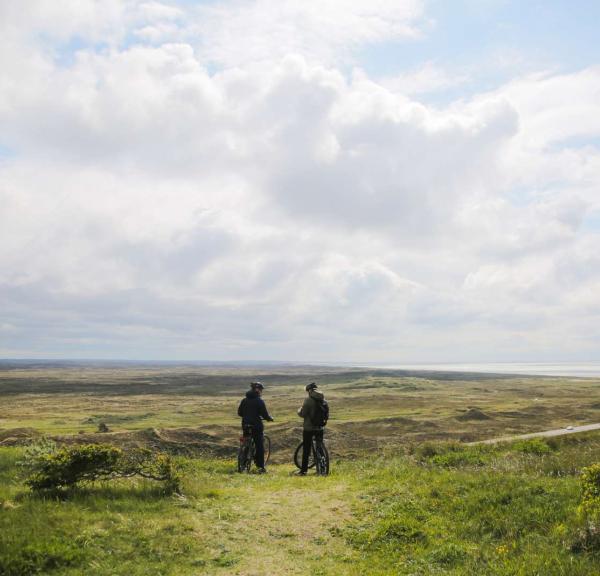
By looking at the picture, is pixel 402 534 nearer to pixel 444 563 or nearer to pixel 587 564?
pixel 444 563

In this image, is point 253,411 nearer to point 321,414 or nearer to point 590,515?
point 321,414

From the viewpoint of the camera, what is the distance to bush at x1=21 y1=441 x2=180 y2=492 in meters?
10.6

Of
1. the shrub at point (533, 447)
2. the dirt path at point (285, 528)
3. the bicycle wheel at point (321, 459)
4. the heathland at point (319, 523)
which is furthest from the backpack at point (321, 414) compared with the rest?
the shrub at point (533, 447)

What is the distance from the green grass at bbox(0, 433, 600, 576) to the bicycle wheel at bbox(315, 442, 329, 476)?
2.76 meters

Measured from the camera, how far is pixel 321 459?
53.4 feet

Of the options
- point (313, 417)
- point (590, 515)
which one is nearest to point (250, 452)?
point (313, 417)

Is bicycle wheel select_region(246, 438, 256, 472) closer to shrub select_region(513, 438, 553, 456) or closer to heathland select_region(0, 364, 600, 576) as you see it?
heathland select_region(0, 364, 600, 576)

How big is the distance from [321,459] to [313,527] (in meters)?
6.25

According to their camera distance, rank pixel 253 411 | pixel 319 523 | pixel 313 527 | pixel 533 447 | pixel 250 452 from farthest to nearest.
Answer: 1. pixel 533 447
2. pixel 250 452
3. pixel 253 411
4. pixel 319 523
5. pixel 313 527

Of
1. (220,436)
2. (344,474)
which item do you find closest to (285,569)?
(344,474)

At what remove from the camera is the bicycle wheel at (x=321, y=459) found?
637 inches

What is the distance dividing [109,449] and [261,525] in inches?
152

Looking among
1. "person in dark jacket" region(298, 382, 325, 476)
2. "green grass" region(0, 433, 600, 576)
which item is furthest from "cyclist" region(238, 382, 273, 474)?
"green grass" region(0, 433, 600, 576)

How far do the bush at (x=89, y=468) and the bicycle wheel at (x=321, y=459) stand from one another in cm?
572
